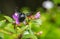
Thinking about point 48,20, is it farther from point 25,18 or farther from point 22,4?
point 25,18

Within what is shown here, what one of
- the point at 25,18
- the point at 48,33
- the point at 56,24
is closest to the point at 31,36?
the point at 25,18

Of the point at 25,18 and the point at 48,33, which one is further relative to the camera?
the point at 48,33

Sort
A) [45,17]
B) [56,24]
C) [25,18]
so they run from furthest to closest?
[45,17]
[56,24]
[25,18]

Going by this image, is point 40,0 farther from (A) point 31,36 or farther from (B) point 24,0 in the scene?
(A) point 31,36

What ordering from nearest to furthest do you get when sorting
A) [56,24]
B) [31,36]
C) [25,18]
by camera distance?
1. [31,36]
2. [25,18]
3. [56,24]

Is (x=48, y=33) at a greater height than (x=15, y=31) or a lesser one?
greater

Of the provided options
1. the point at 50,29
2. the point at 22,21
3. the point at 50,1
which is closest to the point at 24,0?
the point at 50,1

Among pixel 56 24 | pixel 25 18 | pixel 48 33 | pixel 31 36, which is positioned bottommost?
pixel 31 36

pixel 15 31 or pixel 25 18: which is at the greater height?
pixel 25 18

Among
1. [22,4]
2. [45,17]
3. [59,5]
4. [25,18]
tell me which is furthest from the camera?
[22,4]
